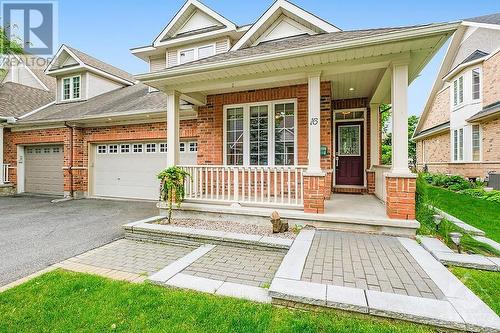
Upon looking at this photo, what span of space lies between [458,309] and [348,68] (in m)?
4.18

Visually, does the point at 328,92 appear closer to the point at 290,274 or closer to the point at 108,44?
the point at 290,274

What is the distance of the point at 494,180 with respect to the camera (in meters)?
10.6

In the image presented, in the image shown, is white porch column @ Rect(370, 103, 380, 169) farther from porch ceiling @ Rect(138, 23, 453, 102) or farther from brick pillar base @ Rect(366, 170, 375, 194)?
porch ceiling @ Rect(138, 23, 453, 102)

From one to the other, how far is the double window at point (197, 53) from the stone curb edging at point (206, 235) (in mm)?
7047

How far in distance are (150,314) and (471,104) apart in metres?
16.6

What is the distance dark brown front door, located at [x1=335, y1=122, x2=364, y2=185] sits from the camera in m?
8.17

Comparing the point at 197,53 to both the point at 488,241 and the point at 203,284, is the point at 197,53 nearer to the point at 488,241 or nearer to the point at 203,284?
the point at 203,284

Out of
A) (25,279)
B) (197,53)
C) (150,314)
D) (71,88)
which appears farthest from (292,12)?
(71,88)

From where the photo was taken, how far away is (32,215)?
7.22 m

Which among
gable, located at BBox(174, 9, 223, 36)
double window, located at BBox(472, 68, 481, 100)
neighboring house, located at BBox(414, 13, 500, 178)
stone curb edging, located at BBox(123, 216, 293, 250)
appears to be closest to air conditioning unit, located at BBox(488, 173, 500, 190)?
neighboring house, located at BBox(414, 13, 500, 178)

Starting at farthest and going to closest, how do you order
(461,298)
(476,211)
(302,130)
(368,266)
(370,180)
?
(370,180), (476,211), (302,130), (368,266), (461,298)

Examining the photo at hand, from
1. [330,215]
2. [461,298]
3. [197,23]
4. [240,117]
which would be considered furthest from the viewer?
[197,23]

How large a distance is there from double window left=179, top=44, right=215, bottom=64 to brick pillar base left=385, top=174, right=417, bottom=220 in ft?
26.0

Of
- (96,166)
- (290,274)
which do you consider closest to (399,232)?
(290,274)
